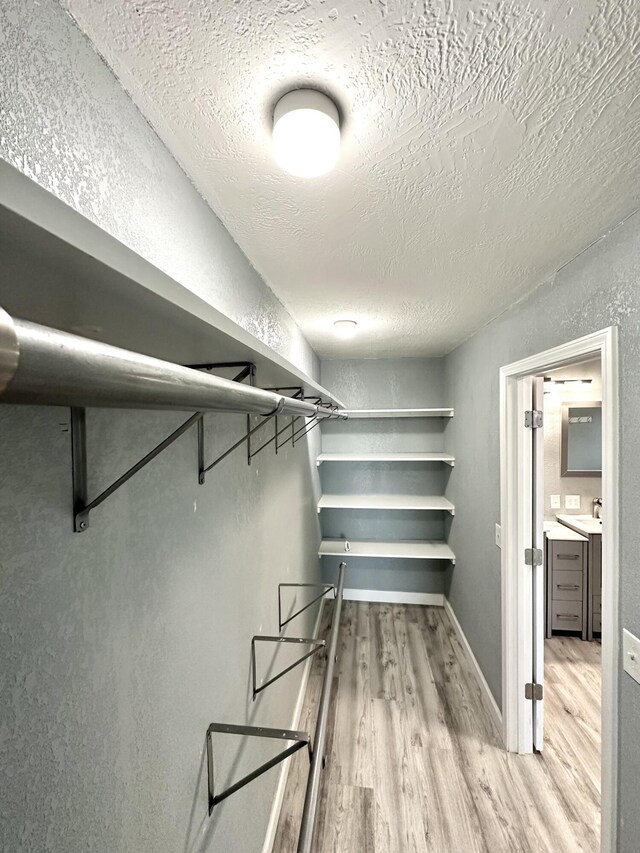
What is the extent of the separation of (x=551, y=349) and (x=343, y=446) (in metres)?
2.28

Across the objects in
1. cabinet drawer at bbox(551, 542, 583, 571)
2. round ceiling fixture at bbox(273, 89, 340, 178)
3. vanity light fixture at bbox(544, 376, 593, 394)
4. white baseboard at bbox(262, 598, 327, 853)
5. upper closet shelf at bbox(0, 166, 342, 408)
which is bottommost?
white baseboard at bbox(262, 598, 327, 853)

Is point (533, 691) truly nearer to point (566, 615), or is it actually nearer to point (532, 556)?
point (532, 556)

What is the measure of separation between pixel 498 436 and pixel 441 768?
1.69m

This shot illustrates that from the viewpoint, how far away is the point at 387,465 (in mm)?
3564

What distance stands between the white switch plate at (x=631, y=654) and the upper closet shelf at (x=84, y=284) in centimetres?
139

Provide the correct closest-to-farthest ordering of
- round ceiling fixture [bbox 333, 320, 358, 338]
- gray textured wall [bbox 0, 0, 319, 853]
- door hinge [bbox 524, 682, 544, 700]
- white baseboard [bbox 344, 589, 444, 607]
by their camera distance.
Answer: gray textured wall [bbox 0, 0, 319, 853] → door hinge [bbox 524, 682, 544, 700] → round ceiling fixture [bbox 333, 320, 358, 338] → white baseboard [bbox 344, 589, 444, 607]

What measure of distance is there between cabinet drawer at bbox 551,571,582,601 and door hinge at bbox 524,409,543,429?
1736 millimetres

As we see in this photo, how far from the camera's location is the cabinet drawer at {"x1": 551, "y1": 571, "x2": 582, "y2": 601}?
2.91 meters

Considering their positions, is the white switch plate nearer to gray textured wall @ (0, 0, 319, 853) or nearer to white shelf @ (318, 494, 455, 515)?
gray textured wall @ (0, 0, 319, 853)

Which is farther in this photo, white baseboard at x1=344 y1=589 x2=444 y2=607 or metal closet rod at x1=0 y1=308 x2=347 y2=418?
white baseboard at x1=344 y1=589 x2=444 y2=607

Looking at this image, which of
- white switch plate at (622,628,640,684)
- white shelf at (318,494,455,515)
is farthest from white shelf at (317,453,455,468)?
white switch plate at (622,628,640,684)

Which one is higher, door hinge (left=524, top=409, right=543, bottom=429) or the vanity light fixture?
the vanity light fixture

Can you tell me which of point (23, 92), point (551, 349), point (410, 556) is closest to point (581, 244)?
point (551, 349)

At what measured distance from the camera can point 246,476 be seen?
127cm
